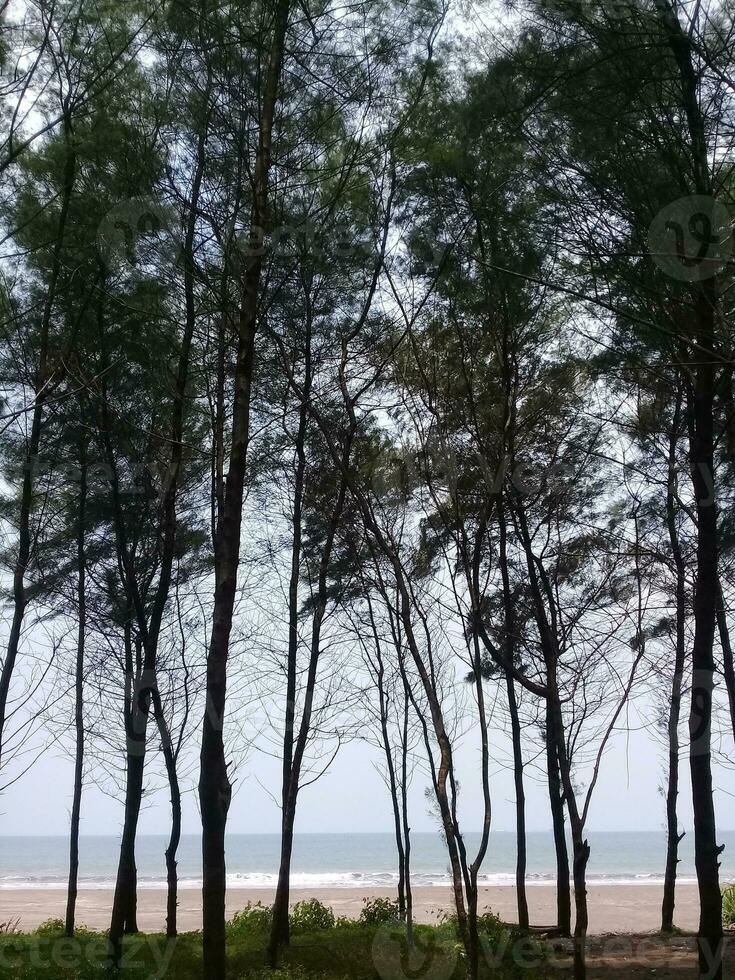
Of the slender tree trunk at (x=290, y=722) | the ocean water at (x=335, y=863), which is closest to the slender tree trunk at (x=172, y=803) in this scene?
the slender tree trunk at (x=290, y=722)

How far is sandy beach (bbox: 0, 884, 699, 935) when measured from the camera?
680 inches

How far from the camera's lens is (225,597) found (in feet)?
20.1

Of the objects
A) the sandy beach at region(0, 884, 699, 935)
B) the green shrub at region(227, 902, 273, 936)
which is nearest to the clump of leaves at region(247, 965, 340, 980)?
the green shrub at region(227, 902, 273, 936)

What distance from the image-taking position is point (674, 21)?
4016 millimetres

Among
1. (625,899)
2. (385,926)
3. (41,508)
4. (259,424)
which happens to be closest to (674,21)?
(259,424)

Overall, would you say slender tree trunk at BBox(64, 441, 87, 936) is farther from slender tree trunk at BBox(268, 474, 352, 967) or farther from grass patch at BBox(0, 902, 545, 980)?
slender tree trunk at BBox(268, 474, 352, 967)

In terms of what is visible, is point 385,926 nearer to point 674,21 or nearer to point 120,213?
point 120,213

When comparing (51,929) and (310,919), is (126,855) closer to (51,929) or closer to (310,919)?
(310,919)

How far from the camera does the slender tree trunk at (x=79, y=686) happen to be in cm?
1016

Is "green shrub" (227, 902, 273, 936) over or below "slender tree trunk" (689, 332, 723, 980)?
below

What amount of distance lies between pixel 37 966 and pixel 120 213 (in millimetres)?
6875

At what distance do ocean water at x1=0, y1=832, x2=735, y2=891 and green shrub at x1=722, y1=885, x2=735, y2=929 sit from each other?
1766 cm

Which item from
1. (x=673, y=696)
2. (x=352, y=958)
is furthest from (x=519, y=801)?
(x=352, y=958)

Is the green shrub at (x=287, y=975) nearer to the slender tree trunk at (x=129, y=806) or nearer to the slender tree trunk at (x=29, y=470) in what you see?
the slender tree trunk at (x=129, y=806)
